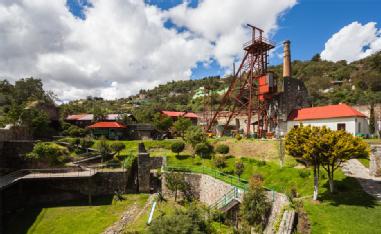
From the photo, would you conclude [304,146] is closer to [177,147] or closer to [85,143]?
[177,147]

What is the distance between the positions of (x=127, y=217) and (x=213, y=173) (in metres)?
9.80

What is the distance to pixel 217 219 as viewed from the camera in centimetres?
1803

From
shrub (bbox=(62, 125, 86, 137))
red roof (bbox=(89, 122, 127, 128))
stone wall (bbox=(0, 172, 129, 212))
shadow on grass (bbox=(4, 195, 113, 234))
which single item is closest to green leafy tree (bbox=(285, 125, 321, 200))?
stone wall (bbox=(0, 172, 129, 212))

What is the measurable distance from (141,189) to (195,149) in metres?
9.06

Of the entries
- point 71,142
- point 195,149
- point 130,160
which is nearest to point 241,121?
point 195,149

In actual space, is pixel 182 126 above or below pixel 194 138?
above

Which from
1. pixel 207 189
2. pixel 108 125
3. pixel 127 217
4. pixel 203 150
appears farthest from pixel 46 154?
pixel 207 189

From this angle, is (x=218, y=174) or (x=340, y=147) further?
(x=218, y=174)

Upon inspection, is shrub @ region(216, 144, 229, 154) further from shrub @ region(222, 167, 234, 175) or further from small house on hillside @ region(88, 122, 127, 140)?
small house on hillside @ region(88, 122, 127, 140)

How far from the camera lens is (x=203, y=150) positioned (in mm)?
31781

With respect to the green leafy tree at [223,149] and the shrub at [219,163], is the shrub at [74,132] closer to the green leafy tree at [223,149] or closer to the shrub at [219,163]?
the green leafy tree at [223,149]

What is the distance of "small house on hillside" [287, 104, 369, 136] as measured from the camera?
28625 millimetres

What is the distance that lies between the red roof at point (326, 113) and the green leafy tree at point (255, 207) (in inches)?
804

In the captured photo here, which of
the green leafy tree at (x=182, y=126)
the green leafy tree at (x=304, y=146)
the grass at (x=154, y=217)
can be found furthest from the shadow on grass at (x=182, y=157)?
the green leafy tree at (x=304, y=146)
